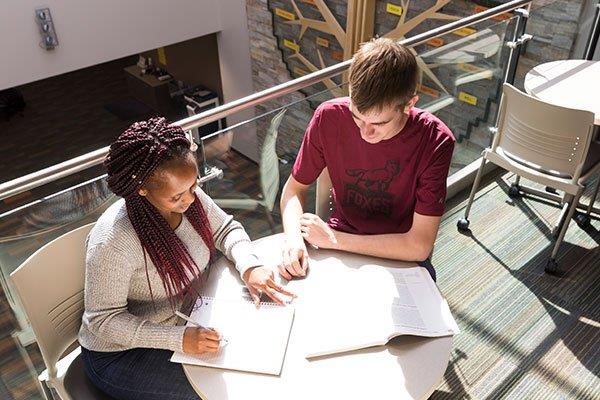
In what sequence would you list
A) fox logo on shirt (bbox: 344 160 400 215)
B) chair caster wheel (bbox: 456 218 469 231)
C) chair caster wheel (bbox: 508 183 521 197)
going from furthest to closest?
chair caster wheel (bbox: 508 183 521 197) → chair caster wheel (bbox: 456 218 469 231) → fox logo on shirt (bbox: 344 160 400 215)

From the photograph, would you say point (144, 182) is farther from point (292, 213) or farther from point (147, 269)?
point (292, 213)

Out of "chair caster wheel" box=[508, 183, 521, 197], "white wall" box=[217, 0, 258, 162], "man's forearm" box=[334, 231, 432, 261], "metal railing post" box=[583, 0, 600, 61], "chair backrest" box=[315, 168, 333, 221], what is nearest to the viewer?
"man's forearm" box=[334, 231, 432, 261]

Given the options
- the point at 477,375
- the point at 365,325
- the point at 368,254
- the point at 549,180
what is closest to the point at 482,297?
the point at 477,375

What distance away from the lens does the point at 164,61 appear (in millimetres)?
8641

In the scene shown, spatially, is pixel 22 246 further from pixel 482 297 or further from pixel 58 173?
pixel 482 297

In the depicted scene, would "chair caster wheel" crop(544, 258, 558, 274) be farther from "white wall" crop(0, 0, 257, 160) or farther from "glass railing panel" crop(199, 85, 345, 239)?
"white wall" crop(0, 0, 257, 160)

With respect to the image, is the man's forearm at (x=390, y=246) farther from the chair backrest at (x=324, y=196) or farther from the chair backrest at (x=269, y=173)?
the chair backrest at (x=269, y=173)

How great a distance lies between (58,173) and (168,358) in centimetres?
65

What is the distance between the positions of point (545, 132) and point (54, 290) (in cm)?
196

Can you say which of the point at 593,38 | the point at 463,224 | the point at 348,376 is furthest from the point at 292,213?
the point at 593,38

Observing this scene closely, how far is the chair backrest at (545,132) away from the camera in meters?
2.13

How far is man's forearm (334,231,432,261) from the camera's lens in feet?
4.76

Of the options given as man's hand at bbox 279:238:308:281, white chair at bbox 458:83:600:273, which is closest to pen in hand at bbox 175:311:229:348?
man's hand at bbox 279:238:308:281

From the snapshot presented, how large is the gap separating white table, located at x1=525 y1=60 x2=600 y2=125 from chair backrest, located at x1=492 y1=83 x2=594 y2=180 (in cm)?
20
